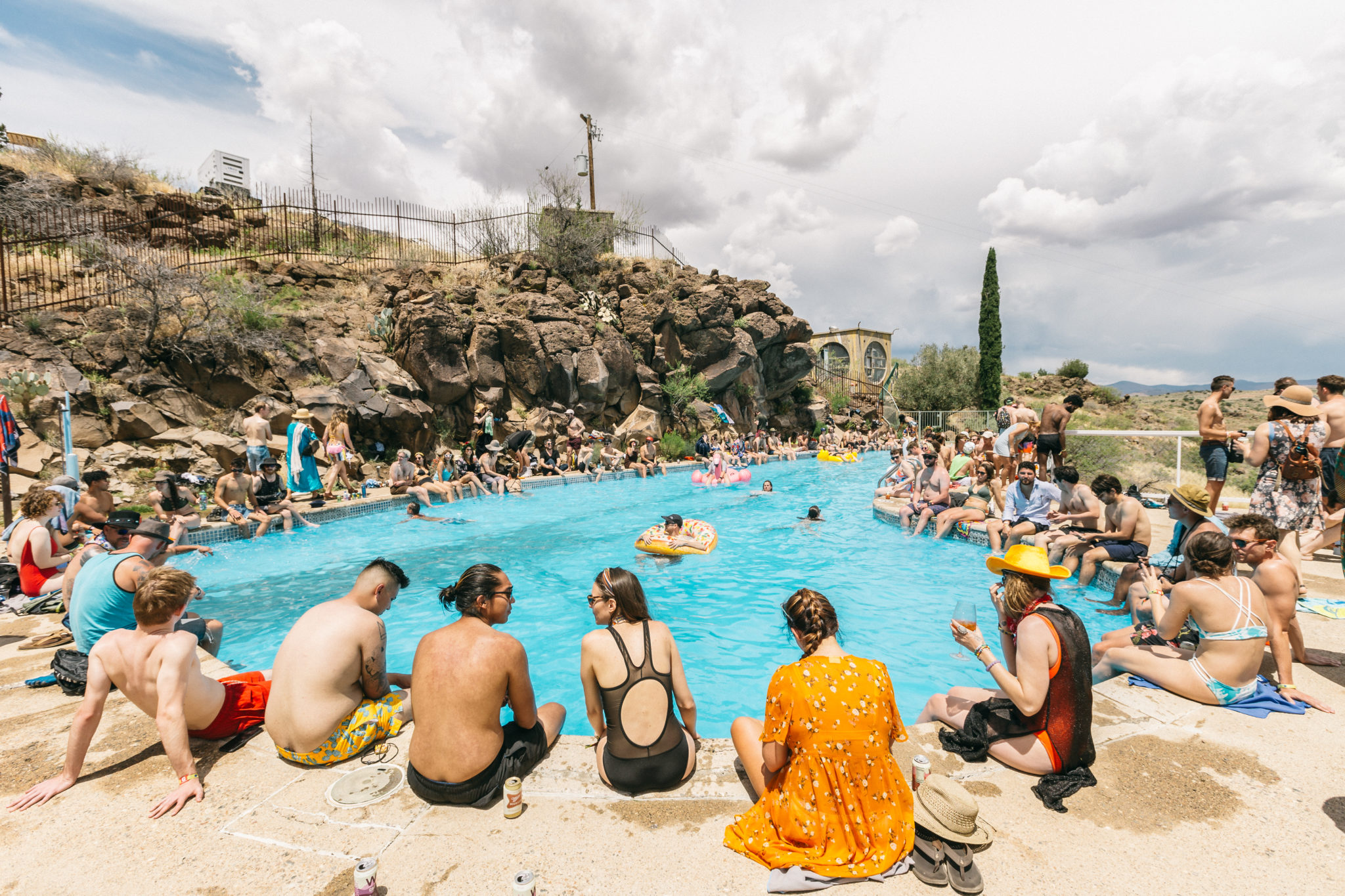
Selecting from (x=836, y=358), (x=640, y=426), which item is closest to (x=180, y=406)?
(x=640, y=426)

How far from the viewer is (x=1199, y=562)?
338cm

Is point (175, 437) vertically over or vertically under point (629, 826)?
over

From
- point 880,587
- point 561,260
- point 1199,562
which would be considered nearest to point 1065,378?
point 561,260

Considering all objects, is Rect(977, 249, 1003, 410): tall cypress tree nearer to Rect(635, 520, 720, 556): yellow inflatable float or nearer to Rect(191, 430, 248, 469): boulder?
Rect(635, 520, 720, 556): yellow inflatable float

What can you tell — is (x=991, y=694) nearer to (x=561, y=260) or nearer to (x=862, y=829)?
(x=862, y=829)

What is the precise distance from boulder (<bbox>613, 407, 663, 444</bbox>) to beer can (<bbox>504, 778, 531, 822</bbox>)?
19.2 meters

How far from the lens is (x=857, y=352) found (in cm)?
4688

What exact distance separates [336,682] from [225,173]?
32.1 meters

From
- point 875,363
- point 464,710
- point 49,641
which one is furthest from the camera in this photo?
point 875,363

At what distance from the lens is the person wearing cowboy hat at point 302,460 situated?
1159 cm

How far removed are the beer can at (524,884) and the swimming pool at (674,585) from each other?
9.56ft

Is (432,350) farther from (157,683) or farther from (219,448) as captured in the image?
(157,683)

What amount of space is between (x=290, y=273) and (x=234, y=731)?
66.3 feet

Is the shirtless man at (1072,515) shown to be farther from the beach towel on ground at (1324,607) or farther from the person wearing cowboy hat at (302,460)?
the person wearing cowboy hat at (302,460)
